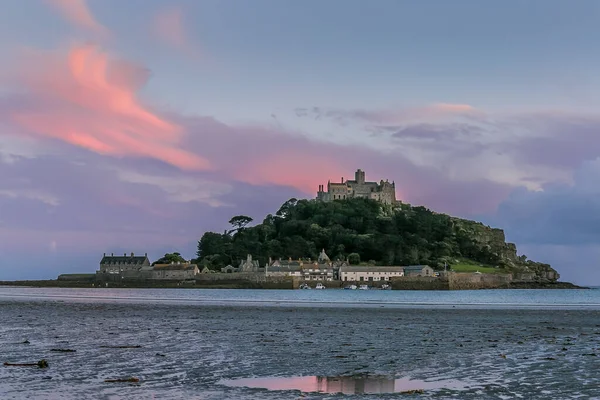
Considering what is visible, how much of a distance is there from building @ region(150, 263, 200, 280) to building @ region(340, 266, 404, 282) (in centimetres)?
3228

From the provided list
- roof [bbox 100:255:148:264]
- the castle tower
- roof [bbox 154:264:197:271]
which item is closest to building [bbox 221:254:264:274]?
roof [bbox 154:264:197:271]

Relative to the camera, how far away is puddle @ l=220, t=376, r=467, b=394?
16752 mm

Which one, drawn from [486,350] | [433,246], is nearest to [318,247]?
[433,246]

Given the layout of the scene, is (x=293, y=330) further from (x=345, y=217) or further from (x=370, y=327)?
(x=345, y=217)

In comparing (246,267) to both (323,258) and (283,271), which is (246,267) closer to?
(283,271)

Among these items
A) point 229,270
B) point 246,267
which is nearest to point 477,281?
point 246,267

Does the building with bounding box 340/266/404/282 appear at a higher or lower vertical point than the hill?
lower

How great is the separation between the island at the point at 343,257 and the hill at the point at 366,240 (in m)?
0.24

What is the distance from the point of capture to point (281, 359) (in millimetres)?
22297

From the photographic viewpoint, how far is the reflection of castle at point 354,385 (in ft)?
54.5

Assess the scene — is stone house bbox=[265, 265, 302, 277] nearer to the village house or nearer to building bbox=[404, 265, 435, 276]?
the village house

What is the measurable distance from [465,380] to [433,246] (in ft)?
519

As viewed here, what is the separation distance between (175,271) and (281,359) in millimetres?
143400

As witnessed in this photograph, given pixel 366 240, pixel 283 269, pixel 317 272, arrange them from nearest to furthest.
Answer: pixel 283 269, pixel 317 272, pixel 366 240
